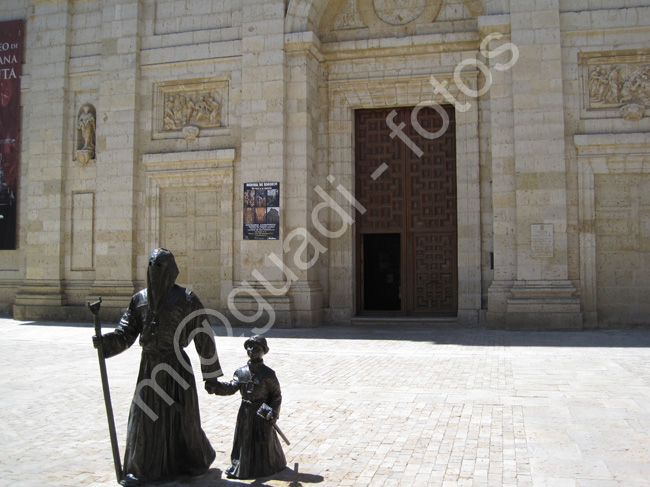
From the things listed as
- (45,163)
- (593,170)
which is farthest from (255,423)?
(45,163)

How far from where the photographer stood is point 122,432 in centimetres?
594

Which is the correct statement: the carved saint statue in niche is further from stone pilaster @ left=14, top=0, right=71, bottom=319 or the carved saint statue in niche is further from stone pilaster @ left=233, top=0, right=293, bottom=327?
stone pilaster @ left=233, top=0, right=293, bottom=327

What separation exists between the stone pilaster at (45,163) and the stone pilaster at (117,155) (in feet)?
4.26

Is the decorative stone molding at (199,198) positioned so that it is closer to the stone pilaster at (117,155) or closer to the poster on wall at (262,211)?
the stone pilaster at (117,155)

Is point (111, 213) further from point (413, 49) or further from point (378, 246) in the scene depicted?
point (413, 49)

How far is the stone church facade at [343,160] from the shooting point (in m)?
13.9

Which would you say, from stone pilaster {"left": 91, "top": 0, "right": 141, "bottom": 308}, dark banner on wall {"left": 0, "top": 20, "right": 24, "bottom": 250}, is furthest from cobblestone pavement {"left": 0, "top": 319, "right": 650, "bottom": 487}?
dark banner on wall {"left": 0, "top": 20, "right": 24, "bottom": 250}

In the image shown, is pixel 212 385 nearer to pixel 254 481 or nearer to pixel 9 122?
pixel 254 481

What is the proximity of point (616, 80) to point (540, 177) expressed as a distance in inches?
117

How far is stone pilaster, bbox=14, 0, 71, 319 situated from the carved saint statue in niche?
537 millimetres

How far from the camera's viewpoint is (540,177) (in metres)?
13.9

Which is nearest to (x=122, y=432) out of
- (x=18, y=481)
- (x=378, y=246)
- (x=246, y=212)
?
(x=18, y=481)

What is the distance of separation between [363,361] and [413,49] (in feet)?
29.8

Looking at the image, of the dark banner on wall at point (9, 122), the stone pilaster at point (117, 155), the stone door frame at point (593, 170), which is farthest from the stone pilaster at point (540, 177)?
the dark banner on wall at point (9, 122)
